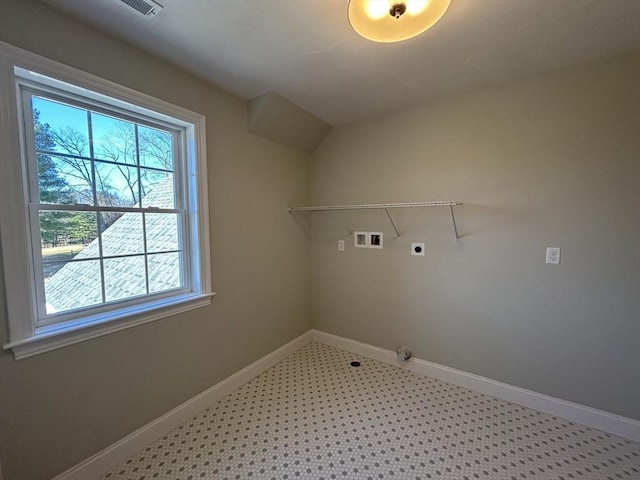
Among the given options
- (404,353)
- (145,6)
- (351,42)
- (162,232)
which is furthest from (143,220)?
(404,353)

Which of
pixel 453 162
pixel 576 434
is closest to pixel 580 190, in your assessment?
pixel 453 162

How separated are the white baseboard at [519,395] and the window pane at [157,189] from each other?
2186 mm

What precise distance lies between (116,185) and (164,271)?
0.62 m

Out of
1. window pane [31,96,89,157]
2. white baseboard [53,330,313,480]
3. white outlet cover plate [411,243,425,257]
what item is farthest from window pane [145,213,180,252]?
white outlet cover plate [411,243,425,257]

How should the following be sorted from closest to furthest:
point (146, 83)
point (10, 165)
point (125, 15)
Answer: point (10, 165)
point (125, 15)
point (146, 83)

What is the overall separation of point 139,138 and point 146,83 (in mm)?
331

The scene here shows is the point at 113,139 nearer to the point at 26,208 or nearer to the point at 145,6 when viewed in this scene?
the point at 26,208

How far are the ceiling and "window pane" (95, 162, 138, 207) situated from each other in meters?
0.72

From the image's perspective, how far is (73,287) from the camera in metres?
1.42

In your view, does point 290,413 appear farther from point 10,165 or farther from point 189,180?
point 10,165

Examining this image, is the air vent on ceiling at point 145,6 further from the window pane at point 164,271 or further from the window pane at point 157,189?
the window pane at point 164,271

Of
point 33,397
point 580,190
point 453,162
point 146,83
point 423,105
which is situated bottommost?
point 33,397

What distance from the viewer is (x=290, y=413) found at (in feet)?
A: 6.17

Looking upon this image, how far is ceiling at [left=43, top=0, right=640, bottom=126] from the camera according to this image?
126cm
